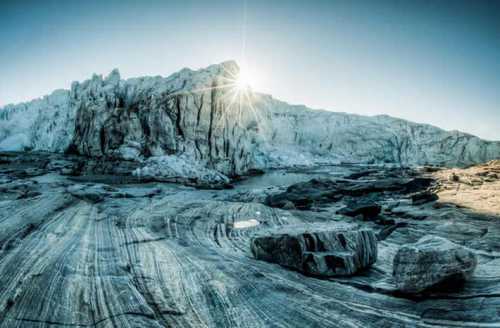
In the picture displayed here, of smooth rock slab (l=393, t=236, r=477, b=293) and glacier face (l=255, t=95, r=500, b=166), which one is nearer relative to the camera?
smooth rock slab (l=393, t=236, r=477, b=293)

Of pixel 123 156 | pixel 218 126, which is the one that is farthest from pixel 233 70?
pixel 123 156

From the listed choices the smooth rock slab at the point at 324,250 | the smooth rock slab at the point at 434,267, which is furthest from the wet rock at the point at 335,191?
the smooth rock slab at the point at 434,267

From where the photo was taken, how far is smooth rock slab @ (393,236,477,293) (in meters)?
3.10

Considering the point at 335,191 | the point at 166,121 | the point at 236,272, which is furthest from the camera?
the point at 166,121

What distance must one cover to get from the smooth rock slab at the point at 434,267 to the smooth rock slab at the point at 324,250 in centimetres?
93

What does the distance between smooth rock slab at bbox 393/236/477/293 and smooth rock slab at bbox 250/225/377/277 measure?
0.93m

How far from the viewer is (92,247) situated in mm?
4715

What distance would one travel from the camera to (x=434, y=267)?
3111mm

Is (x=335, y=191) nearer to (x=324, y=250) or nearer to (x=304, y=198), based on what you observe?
(x=304, y=198)

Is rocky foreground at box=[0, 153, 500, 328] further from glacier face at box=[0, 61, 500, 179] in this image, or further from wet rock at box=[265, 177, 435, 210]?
glacier face at box=[0, 61, 500, 179]

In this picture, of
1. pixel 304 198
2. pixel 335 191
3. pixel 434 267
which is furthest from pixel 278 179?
pixel 434 267

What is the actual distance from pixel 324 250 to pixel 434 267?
1.55 metres

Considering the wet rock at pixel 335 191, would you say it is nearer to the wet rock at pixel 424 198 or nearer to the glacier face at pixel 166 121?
the wet rock at pixel 424 198

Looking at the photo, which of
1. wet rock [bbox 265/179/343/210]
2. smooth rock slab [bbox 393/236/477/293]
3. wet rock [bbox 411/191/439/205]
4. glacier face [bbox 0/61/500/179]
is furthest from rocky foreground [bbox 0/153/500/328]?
glacier face [bbox 0/61/500/179]
